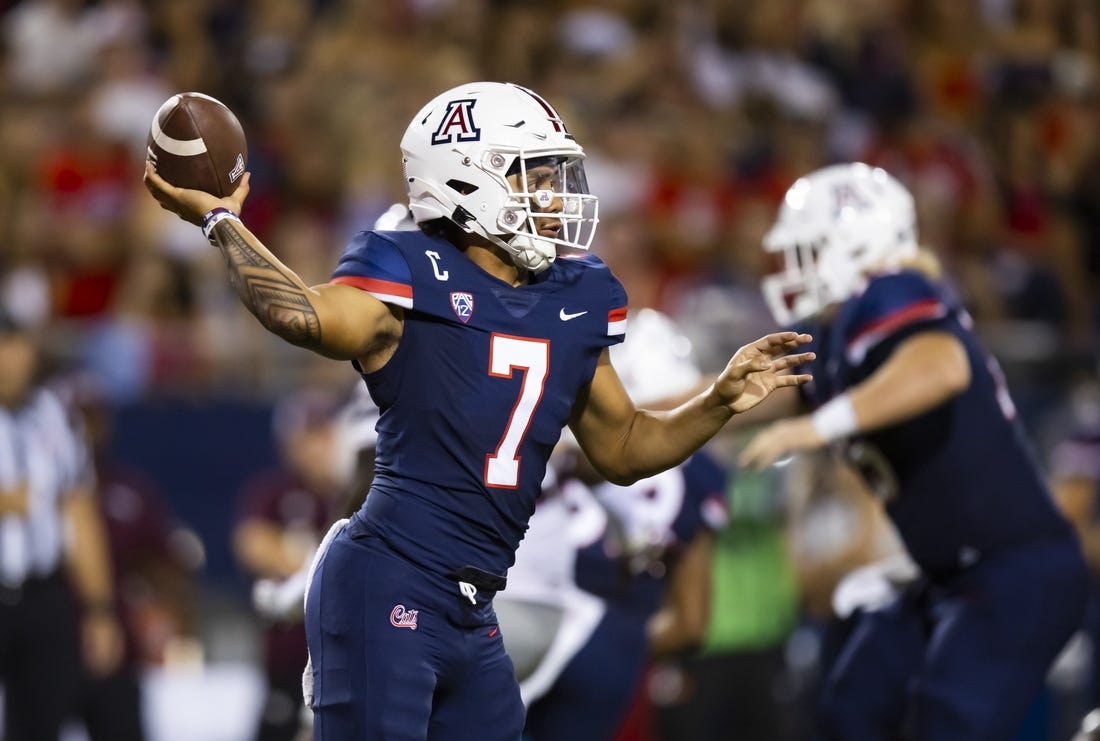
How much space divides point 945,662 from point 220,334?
4919 millimetres

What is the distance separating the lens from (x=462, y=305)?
3.84 meters

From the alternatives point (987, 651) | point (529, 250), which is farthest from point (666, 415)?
point (987, 651)

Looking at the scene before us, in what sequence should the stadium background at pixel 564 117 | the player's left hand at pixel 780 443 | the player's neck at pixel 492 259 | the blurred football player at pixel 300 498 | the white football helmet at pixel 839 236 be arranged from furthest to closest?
1. the stadium background at pixel 564 117
2. the blurred football player at pixel 300 498
3. the white football helmet at pixel 839 236
4. the player's left hand at pixel 780 443
5. the player's neck at pixel 492 259

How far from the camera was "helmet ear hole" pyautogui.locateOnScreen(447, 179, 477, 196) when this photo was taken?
3.93 m

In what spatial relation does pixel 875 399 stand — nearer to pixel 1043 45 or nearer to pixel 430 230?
pixel 430 230

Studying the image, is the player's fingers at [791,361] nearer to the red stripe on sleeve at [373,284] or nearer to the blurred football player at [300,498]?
the red stripe on sleeve at [373,284]

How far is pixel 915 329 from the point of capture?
4988mm

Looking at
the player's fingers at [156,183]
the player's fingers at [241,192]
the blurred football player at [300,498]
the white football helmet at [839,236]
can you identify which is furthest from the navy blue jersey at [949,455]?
the blurred football player at [300,498]

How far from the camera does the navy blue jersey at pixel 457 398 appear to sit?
12.5 feet

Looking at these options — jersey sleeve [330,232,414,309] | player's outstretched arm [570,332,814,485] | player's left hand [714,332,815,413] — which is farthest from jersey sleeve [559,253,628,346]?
jersey sleeve [330,232,414,309]

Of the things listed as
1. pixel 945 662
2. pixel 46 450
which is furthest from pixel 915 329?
pixel 46 450

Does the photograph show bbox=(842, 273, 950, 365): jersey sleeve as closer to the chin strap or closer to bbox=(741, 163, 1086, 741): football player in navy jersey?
bbox=(741, 163, 1086, 741): football player in navy jersey

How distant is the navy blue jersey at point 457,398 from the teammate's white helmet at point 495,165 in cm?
10

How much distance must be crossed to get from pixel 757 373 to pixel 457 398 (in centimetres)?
66
